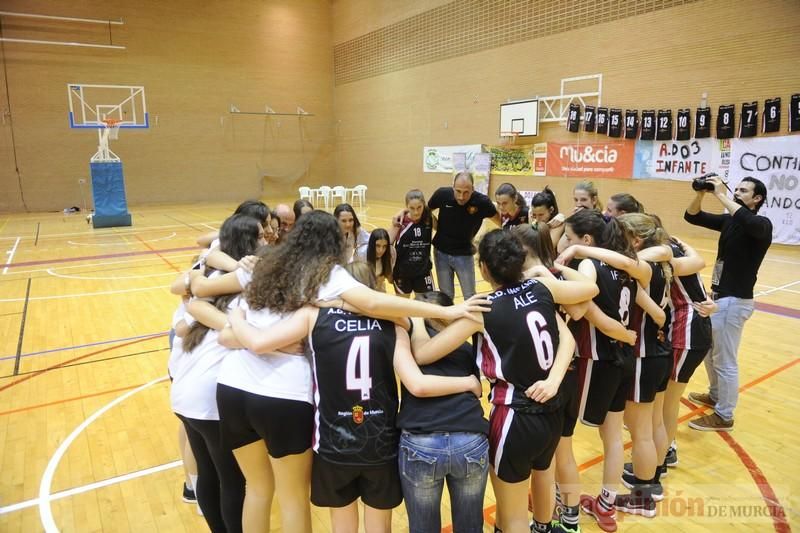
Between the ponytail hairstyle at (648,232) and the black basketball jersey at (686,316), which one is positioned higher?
the ponytail hairstyle at (648,232)

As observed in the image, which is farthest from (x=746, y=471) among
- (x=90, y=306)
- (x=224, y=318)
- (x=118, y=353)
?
(x=90, y=306)

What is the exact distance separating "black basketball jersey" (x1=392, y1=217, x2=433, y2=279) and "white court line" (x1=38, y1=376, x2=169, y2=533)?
2.76 metres

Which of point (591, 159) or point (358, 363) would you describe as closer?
point (358, 363)

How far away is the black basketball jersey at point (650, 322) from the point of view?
309 centimetres

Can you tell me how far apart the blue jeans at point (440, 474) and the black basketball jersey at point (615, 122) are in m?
14.3

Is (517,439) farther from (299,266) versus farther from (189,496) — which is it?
(189,496)

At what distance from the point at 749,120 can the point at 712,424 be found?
1053 cm

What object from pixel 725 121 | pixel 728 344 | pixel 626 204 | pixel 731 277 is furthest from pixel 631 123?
pixel 626 204

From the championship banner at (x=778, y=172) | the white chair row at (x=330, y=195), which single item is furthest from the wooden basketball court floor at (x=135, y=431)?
the white chair row at (x=330, y=195)

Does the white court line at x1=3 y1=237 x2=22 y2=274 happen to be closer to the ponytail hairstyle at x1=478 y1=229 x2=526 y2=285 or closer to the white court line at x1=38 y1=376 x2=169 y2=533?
the white court line at x1=38 y1=376 x2=169 y2=533

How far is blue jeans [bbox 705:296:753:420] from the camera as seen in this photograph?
407 cm

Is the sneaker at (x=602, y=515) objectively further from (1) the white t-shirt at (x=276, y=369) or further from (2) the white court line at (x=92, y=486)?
(2) the white court line at (x=92, y=486)

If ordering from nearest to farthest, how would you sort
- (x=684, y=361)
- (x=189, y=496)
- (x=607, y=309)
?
(x=607, y=309)
(x=684, y=361)
(x=189, y=496)

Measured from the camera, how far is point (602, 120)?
1484cm
